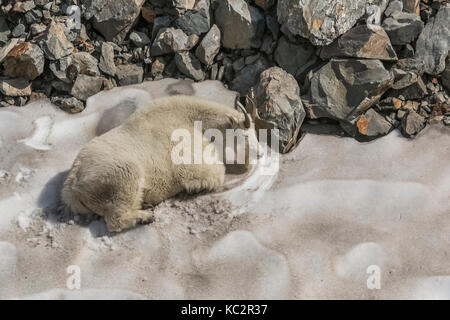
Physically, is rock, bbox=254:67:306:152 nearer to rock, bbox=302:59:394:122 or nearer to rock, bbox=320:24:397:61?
rock, bbox=302:59:394:122

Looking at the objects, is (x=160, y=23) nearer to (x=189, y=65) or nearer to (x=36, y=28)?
(x=189, y=65)

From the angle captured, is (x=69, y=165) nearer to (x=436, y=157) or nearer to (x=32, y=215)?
(x=32, y=215)

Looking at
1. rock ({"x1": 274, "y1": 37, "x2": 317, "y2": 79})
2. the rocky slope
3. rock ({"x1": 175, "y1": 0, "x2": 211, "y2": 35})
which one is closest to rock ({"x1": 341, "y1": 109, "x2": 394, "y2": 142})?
the rocky slope

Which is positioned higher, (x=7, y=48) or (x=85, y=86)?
(x=7, y=48)

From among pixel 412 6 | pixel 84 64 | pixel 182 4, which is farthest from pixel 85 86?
pixel 412 6

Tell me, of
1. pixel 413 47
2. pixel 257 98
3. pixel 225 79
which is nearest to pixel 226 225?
pixel 257 98

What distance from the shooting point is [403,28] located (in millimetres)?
7359

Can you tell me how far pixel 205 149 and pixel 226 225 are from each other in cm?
114

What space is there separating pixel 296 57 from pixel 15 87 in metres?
4.68

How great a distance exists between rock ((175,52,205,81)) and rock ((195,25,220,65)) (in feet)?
0.38

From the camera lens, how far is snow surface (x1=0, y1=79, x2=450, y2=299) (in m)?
5.60

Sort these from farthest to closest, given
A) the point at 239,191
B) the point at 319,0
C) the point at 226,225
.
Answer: the point at 319,0
the point at 239,191
the point at 226,225

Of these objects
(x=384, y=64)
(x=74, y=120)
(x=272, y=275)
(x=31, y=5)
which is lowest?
(x=272, y=275)

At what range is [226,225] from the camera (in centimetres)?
621
